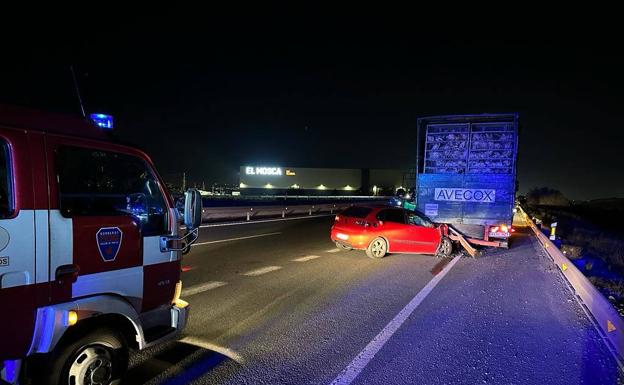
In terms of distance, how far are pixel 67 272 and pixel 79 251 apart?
0.17m

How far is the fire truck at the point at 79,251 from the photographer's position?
297 cm

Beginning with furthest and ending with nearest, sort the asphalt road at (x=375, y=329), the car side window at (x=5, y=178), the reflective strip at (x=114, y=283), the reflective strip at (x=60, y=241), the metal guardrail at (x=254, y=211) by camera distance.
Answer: the metal guardrail at (x=254, y=211) < the asphalt road at (x=375, y=329) < the reflective strip at (x=114, y=283) < the reflective strip at (x=60, y=241) < the car side window at (x=5, y=178)

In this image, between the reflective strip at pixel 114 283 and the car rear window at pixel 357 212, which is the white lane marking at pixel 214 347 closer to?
the reflective strip at pixel 114 283

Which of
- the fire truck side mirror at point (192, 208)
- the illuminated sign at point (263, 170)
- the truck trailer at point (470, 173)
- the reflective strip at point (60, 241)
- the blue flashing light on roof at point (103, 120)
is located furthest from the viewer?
the illuminated sign at point (263, 170)

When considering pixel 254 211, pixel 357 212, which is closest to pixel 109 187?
pixel 357 212

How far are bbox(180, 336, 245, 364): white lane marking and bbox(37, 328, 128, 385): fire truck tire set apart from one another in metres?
1.27

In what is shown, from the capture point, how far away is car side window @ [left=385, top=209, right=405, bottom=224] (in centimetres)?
1177

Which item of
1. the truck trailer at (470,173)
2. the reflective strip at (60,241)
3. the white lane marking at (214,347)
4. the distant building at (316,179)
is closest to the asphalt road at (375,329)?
the white lane marking at (214,347)

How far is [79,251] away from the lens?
330 cm

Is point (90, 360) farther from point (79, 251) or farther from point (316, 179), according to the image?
point (316, 179)

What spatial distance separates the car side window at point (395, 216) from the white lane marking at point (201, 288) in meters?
5.29

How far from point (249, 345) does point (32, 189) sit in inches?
117

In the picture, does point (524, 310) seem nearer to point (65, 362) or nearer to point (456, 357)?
point (456, 357)

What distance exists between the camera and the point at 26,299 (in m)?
2.99
